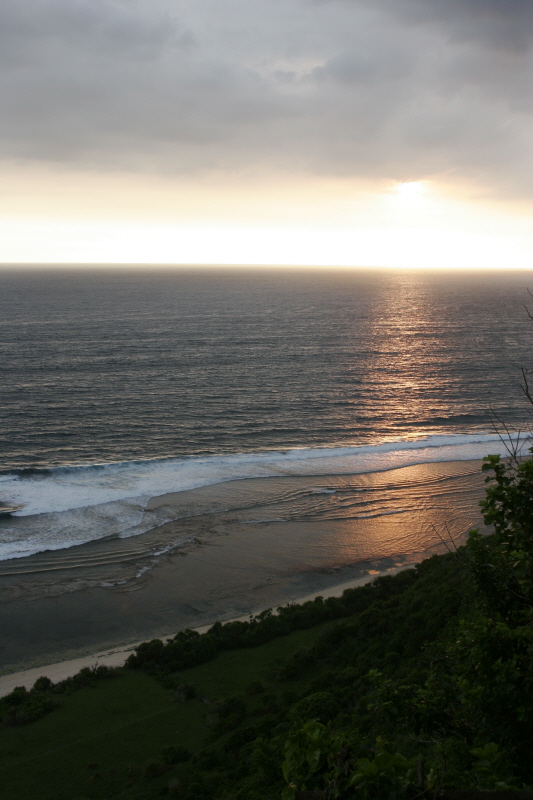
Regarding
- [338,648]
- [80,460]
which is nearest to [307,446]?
[80,460]

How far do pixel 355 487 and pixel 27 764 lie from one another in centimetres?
2995

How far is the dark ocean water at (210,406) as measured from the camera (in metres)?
40.0

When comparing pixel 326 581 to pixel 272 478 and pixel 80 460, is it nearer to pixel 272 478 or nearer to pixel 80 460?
pixel 272 478

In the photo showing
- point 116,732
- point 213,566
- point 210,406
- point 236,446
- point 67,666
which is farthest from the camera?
point 210,406

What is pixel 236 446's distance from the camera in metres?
49.3

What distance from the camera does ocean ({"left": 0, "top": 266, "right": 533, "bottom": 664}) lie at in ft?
106

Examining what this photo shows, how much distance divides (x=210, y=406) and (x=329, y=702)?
46907mm

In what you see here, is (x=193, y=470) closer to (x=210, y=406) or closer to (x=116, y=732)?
(x=210, y=406)

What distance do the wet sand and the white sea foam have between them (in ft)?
5.36

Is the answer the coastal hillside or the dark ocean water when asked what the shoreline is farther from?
the dark ocean water

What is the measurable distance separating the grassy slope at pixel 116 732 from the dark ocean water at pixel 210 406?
14.6 metres

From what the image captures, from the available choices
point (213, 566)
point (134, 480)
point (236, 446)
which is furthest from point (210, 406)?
Result: point (213, 566)

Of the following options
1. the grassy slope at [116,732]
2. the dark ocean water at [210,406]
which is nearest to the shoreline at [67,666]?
the grassy slope at [116,732]

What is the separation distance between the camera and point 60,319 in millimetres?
122062
